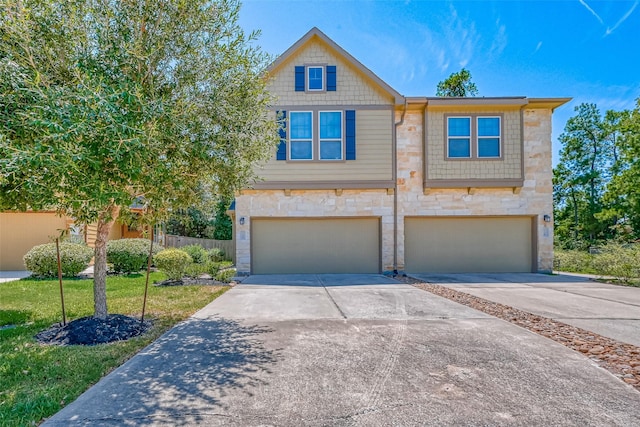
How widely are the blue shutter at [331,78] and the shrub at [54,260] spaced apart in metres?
9.80

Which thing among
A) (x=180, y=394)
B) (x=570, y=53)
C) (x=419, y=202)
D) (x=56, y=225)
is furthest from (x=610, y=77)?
(x=56, y=225)

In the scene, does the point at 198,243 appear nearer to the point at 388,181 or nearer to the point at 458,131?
the point at 388,181

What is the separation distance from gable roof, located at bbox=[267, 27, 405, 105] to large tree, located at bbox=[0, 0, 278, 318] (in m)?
6.02

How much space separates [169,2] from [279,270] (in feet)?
28.1

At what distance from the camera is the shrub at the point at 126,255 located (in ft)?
37.8

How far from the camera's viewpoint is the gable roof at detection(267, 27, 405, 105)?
1102 cm

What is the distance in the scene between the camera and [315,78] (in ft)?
37.3

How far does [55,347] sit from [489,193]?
12079mm

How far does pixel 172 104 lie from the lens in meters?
4.32

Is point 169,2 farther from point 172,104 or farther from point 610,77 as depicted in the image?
point 610,77

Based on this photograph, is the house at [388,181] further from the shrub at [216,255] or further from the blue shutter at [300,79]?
the shrub at [216,255]

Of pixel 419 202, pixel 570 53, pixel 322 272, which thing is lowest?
pixel 322 272

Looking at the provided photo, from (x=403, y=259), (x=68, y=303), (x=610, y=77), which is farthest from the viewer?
(x=610, y=77)

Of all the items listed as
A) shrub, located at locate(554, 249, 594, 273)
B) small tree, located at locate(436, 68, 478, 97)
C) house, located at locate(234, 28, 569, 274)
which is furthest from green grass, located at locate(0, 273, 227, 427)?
small tree, located at locate(436, 68, 478, 97)
